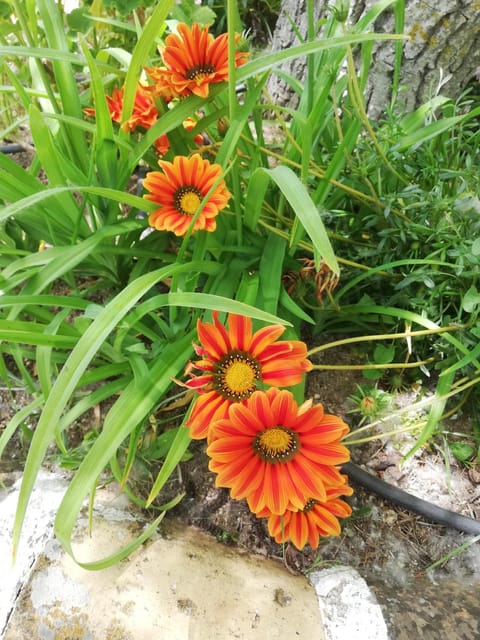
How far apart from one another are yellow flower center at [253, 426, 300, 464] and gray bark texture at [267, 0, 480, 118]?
2.65 feet

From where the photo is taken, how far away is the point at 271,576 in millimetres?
851

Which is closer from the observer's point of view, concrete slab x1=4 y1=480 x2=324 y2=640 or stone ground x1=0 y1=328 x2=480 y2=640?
concrete slab x1=4 y1=480 x2=324 y2=640

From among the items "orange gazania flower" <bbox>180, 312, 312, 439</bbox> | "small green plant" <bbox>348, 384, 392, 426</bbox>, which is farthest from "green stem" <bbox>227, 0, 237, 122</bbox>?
"small green plant" <bbox>348, 384, 392, 426</bbox>

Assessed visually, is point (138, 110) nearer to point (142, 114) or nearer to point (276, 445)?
point (142, 114)

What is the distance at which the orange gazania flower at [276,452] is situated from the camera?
656 millimetres

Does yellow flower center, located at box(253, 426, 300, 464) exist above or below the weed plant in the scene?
below

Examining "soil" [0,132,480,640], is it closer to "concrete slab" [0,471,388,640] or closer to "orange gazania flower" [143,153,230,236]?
"concrete slab" [0,471,388,640]

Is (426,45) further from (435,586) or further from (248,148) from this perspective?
(435,586)

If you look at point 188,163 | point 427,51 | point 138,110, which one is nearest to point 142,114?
point 138,110

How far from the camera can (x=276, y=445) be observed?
27.4 inches

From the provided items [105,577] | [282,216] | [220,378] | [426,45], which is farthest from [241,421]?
[426,45]

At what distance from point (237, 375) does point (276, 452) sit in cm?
12

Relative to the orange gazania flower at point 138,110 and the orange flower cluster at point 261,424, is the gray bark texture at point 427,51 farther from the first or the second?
the orange flower cluster at point 261,424

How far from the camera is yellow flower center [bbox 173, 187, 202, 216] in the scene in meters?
0.85
